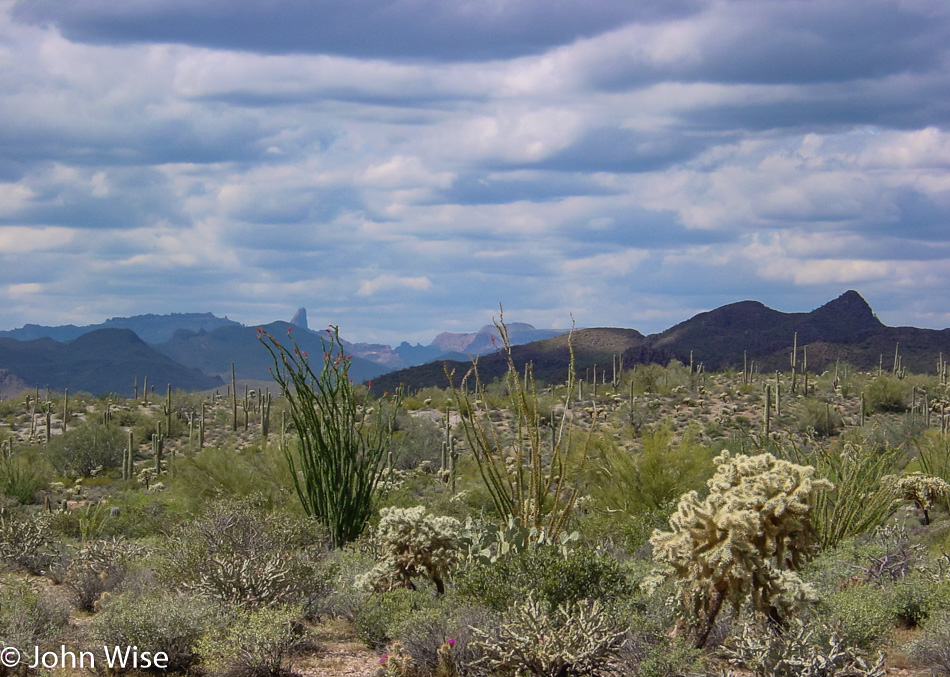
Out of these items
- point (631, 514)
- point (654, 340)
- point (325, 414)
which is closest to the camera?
point (325, 414)

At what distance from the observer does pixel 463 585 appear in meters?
8.13

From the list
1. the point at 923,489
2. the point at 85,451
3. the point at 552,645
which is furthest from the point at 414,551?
the point at 85,451

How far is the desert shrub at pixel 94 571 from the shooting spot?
32.8 ft

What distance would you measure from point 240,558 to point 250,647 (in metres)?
1.88

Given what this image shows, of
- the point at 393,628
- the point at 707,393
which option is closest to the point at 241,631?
the point at 393,628

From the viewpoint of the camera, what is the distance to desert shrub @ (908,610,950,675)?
276 inches

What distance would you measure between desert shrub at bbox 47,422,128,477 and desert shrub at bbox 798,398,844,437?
24771mm

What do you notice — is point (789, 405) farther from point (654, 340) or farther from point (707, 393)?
point (654, 340)

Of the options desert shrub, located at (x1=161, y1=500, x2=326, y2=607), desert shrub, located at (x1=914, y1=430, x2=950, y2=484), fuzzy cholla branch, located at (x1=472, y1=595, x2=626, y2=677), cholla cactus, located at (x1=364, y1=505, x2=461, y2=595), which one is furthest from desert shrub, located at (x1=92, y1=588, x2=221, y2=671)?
desert shrub, located at (x1=914, y1=430, x2=950, y2=484)

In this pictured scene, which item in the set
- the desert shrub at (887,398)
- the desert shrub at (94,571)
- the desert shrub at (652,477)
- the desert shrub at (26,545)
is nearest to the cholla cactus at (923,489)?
the desert shrub at (652,477)

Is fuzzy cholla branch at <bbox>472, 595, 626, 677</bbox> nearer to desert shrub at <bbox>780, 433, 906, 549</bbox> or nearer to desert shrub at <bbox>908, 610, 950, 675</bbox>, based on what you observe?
desert shrub at <bbox>908, 610, 950, 675</bbox>

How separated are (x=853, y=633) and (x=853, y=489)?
15.1 feet

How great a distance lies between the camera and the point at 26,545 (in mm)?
12273

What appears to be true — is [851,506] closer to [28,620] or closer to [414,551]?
[414,551]
